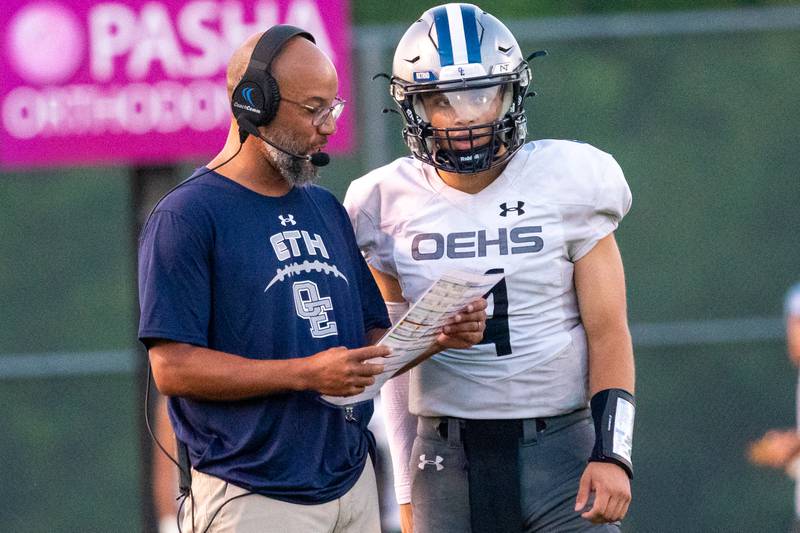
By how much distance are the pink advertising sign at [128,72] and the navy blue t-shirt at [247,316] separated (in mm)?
2928

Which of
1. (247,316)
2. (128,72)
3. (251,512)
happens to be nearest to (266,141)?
(247,316)

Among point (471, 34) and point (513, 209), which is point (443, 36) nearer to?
point (471, 34)

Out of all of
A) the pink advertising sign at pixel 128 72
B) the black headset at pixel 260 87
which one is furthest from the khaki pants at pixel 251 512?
the pink advertising sign at pixel 128 72

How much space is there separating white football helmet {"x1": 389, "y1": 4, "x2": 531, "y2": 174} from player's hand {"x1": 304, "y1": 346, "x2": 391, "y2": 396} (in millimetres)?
599

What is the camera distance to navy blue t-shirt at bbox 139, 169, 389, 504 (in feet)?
10.5

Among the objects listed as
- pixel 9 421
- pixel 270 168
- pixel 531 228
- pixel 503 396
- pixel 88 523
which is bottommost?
pixel 88 523

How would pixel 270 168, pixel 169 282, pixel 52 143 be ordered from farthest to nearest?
1. pixel 52 143
2. pixel 270 168
3. pixel 169 282

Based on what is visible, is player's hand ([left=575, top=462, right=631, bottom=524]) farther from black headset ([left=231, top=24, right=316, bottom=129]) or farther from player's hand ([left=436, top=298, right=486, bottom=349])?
black headset ([left=231, top=24, right=316, bottom=129])

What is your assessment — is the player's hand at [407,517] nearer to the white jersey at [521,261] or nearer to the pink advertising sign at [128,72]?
the white jersey at [521,261]

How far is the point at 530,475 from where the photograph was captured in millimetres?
3502

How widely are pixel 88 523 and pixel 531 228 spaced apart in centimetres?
617

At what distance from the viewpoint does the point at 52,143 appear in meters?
6.53

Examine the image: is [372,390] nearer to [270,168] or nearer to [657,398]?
[270,168]

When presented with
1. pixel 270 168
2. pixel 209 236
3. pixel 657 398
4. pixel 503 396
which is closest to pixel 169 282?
pixel 209 236
